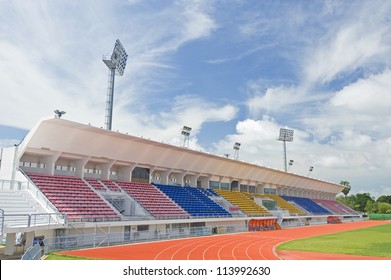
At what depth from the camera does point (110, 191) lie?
3512cm

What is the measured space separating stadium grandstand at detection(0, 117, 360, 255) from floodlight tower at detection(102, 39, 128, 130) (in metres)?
3.73

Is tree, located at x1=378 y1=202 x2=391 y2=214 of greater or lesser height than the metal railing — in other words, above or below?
above

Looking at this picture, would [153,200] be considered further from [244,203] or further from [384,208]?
[384,208]

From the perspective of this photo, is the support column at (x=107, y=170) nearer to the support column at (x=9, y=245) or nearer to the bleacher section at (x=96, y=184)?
the bleacher section at (x=96, y=184)

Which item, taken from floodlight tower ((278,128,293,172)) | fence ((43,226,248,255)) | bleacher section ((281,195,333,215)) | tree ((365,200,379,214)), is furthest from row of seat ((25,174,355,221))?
tree ((365,200,379,214))

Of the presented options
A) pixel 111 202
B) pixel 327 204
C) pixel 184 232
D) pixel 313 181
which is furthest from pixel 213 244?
pixel 327 204

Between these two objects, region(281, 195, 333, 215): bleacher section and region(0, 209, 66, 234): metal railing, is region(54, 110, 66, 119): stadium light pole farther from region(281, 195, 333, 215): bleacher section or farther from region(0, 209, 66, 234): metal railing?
region(281, 195, 333, 215): bleacher section

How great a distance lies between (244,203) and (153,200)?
20342 millimetres

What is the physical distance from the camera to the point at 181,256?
2306 centimetres

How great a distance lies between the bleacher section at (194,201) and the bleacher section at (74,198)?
11704mm

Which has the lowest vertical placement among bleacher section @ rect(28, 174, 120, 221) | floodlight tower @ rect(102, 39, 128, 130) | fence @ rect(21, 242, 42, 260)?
fence @ rect(21, 242, 42, 260)

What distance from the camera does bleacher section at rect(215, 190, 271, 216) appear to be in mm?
51969

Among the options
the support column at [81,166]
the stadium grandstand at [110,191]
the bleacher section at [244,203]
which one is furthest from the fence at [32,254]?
the bleacher section at [244,203]

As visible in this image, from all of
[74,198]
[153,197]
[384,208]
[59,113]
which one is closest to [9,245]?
[74,198]
